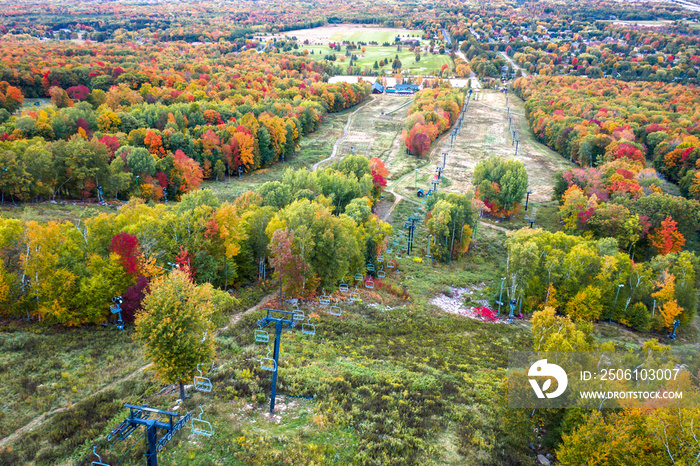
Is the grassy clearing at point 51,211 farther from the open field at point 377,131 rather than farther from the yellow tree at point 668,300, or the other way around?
the yellow tree at point 668,300

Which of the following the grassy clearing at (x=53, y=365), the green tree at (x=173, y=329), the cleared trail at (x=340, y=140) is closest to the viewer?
the green tree at (x=173, y=329)

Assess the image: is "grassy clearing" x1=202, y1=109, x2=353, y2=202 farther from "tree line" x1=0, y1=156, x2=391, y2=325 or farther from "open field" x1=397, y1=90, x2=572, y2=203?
"tree line" x1=0, y1=156, x2=391, y2=325

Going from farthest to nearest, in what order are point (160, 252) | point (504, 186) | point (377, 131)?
point (377, 131) → point (504, 186) → point (160, 252)

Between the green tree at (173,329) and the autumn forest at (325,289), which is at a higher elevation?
→ the green tree at (173,329)

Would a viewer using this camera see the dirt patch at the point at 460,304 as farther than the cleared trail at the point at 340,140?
No

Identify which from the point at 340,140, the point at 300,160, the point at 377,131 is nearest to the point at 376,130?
the point at 377,131

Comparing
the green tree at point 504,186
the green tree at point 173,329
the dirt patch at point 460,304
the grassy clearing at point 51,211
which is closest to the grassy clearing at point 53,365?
the green tree at point 173,329

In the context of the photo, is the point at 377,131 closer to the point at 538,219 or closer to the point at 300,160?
the point at 300,160

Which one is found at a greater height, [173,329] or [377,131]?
[173,329]

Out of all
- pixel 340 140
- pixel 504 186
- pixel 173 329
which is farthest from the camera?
pixel 340 140
